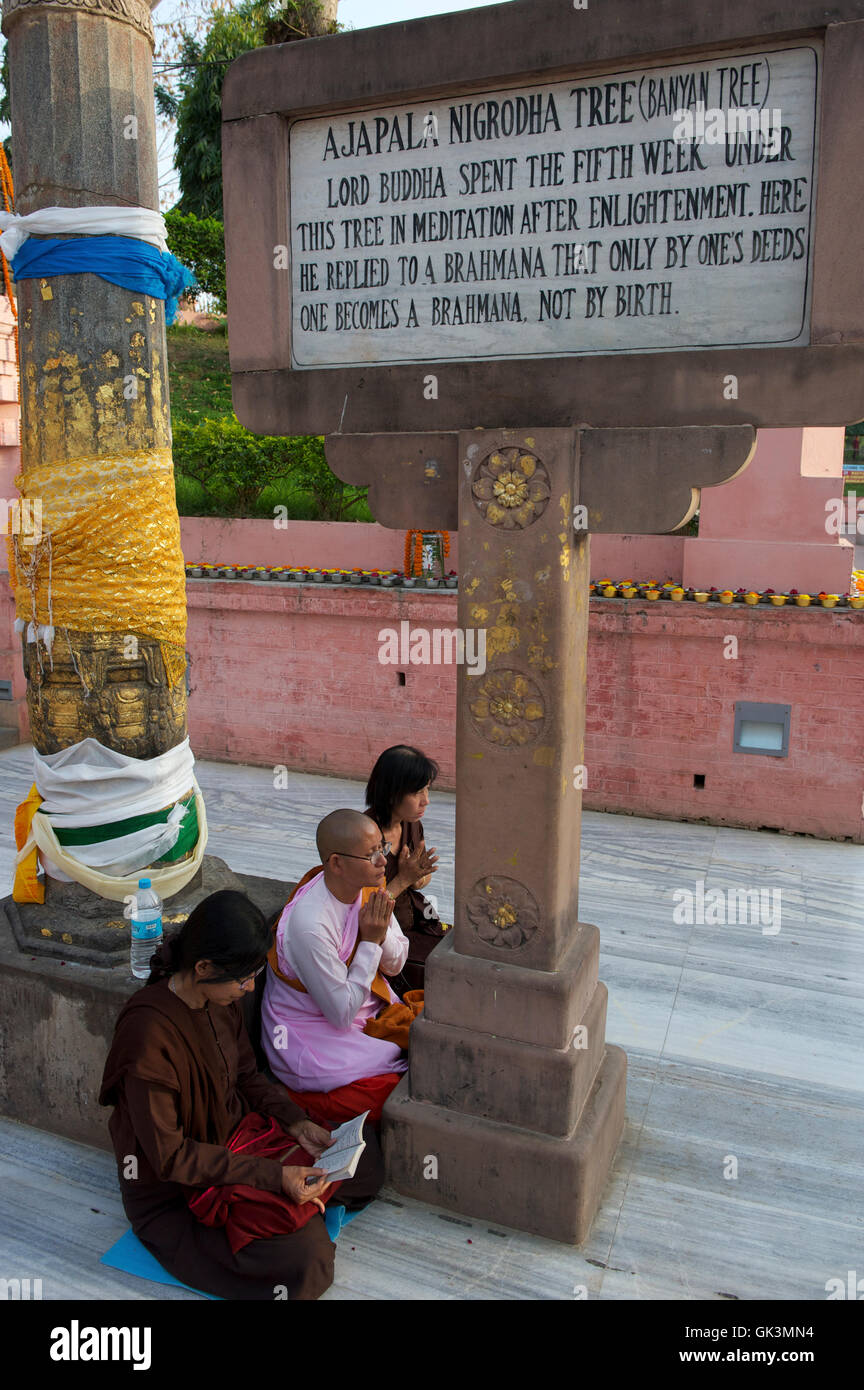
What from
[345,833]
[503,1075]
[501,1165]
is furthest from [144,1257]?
[345,833]

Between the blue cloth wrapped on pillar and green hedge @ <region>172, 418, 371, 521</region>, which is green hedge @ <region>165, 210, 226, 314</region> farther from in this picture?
the blue cloth wrapped on pillar

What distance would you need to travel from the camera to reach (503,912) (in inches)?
141

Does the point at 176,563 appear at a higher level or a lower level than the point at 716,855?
higher

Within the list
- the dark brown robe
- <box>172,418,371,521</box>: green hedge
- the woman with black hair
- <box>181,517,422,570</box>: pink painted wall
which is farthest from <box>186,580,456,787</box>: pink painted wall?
→ the dark brown robe

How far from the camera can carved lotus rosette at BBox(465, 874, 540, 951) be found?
3551mm

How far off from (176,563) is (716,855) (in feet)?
15.3

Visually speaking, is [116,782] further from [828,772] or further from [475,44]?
[828,772]

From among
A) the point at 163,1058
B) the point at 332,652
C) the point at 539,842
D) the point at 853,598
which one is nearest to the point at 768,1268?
the point at 539,842

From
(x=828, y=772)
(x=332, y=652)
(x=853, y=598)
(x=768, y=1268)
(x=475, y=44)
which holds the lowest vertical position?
(x=768, y=1268)

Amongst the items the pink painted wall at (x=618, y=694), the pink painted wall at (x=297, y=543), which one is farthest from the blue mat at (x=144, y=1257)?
the pink painted wall at (x=297, y=543)

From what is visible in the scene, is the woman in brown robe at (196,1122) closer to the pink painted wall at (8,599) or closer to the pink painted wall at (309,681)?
the pink painted wall at (309,681)

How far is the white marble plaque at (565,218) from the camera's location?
3.00m

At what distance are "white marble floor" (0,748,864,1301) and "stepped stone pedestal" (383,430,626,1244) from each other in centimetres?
20
